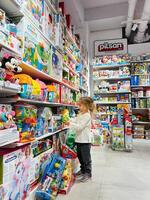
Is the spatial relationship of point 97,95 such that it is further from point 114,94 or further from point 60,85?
point 60,85

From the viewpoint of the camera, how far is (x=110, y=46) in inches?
271

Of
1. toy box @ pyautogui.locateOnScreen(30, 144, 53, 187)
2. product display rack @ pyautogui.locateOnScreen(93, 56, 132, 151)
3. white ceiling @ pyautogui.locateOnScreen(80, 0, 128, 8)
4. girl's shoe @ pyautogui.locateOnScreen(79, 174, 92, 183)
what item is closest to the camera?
toy box @ pyautogui.locateOnScreen(30, 144, 53, 187)

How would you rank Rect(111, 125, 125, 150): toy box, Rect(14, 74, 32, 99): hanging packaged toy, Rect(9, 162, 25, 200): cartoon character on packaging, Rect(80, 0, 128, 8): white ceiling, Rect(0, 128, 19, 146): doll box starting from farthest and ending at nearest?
Rect(80, 0, 128, 8): white ceiling, Rect(111, 125, 125, 150): toy box, Rect(14, 74, 32, 99): hanging packaged toy, Rect(9, 162, 25, 200): cartoon character on packaging, Rect(0, 128, 19, 146): doll box

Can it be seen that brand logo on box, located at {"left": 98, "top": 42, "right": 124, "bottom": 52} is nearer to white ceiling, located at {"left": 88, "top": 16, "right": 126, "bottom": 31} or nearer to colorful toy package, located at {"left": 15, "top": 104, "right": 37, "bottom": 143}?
white ceiling, located at {"left": 88, "top": 16, "right": 126, "bottom": 31}

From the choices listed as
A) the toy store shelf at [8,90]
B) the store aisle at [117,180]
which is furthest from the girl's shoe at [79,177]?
the toy store shelf at [8,90]

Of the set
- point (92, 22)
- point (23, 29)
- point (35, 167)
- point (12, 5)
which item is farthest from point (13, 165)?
point (92, 22)

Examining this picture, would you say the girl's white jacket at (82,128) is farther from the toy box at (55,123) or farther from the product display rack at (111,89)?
the product display rack at (111,89)

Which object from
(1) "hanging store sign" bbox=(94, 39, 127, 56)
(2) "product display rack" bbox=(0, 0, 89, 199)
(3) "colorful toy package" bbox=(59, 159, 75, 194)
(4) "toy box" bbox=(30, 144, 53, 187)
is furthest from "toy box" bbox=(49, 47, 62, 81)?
(1) "hanging store sign" bbox=(94, 39, 127, 56)

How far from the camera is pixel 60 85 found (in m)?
3.02

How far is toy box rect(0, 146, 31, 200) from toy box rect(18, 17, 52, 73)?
0.88m

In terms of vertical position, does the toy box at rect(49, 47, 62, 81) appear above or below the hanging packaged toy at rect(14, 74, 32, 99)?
above

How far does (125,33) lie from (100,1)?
155cm

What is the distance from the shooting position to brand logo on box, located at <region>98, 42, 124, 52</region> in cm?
680

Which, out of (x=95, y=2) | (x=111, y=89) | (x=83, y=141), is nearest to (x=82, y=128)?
(x=83, y=141)
